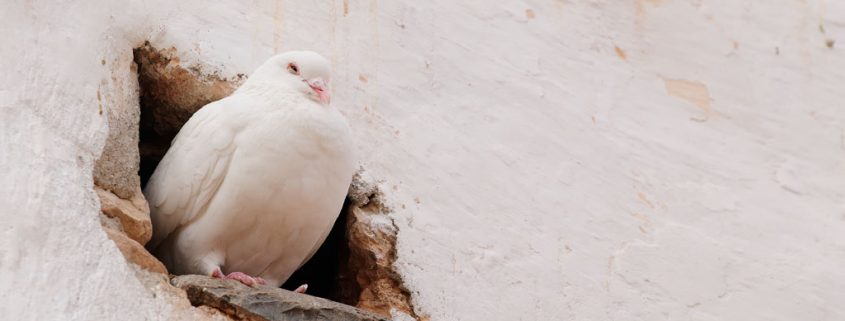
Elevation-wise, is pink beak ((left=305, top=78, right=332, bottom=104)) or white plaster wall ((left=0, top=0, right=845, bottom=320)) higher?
pink beak ((left=305, top=78, right=332, bottom=104))

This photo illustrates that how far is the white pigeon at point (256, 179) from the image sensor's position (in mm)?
4773

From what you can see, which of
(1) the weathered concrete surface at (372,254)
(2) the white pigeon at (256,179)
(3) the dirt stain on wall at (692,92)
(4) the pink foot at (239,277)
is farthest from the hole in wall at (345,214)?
(3) the dirt stain on wall at (692,92)

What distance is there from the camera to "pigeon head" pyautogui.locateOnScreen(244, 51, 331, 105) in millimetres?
4984

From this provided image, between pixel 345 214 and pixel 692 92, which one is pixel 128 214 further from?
pixel 692 92

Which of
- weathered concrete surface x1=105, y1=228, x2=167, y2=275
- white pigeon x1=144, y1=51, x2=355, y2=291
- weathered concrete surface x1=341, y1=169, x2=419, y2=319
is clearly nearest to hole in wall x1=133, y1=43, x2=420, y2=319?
weathered concrete surface x1=341, y1=169, x2=419, y2=319

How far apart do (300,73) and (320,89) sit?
0.41ft

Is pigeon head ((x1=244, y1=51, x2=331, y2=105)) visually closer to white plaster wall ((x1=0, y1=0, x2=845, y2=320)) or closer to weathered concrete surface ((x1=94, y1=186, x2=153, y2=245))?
white plaster wall ((x1=0, y1=0, x2=845, y2=320))

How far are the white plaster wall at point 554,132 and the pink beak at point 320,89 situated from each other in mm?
487

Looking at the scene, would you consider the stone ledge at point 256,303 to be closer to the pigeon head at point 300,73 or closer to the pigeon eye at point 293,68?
the pigeon head at point 300,73

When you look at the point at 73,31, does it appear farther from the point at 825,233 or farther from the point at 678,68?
the point at 825,233

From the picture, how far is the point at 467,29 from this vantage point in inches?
239

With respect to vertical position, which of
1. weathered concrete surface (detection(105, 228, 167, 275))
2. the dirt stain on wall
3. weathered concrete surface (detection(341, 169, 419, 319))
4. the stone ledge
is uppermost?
weathered concrete surface (detection(105, 228, 167, 275))

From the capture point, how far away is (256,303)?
444 cm

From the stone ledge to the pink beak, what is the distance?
0.75 m
